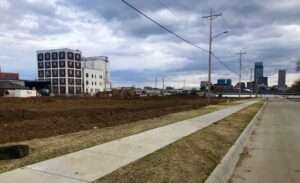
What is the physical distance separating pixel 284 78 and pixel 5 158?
152 meters

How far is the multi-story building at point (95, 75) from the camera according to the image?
144m

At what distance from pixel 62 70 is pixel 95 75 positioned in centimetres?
1975

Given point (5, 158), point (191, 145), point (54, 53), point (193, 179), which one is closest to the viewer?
point (193, 179)

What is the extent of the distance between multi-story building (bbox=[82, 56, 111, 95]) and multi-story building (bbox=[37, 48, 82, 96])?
14.2 feet

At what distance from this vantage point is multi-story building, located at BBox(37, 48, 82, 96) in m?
134

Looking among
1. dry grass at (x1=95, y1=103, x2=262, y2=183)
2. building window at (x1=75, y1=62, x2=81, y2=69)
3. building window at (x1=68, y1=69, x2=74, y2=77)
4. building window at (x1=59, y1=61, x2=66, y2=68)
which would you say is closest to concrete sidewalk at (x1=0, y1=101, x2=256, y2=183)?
dry grass at (x1=95, y1=103, x2=262, y2=183)

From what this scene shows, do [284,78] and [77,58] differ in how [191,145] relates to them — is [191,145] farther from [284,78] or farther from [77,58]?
[284,78]

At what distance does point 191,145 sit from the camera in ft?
27.8

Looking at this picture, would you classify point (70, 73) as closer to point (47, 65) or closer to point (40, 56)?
point (47, 65)

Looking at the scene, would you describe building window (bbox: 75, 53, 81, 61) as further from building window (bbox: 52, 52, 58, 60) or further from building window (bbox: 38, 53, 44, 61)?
building window (bbox: 38, 53, 44, 61)

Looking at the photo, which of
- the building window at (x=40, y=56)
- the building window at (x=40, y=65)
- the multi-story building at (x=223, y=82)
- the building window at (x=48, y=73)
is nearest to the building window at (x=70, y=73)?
the building window at (x=48, y=73)

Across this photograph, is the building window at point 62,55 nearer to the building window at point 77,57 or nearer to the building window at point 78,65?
the building window at point 77,57

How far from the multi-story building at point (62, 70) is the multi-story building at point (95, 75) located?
14.2 ft

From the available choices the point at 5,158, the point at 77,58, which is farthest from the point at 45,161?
the point at 77,58
